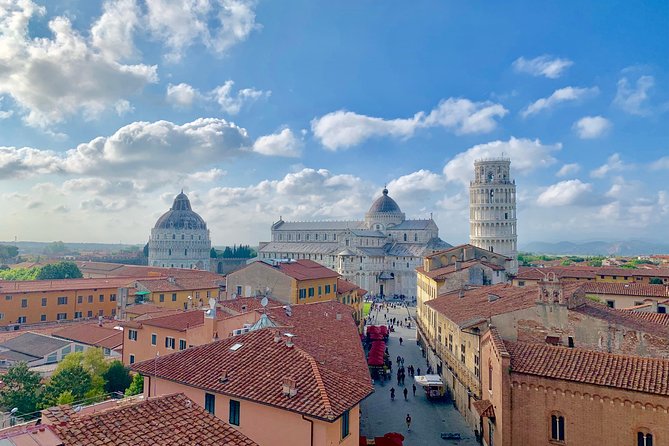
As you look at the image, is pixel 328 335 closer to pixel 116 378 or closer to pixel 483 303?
pixel 483 303

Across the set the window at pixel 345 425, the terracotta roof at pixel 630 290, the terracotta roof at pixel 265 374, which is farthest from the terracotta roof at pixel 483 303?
the terracotta roof at pixel 630 290

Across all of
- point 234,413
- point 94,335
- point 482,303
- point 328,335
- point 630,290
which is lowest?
point 94,335

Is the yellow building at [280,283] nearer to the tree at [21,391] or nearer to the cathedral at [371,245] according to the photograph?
the tree at [21,391]

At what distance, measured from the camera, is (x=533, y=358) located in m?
19.7

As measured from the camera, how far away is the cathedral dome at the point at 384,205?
12281 cm

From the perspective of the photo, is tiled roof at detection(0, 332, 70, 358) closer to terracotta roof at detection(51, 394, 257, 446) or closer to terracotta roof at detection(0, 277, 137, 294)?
terracotta roof at detection(0, 277, 137, 294)

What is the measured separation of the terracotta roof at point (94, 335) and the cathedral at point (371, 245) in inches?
2201

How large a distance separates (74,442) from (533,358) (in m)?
17.2

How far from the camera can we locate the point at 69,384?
24.8 metres

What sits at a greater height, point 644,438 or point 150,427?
point 150,427

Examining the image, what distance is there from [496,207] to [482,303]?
81.0m

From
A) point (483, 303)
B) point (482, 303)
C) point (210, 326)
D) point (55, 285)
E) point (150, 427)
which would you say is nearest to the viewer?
point (150, 427)

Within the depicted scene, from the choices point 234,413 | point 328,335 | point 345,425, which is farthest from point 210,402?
point 328,335

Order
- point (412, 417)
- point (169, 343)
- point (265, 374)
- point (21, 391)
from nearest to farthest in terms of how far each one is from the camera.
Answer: point (265, 374) < point (21, 391) < point (412, 417) < point (169, 343)
